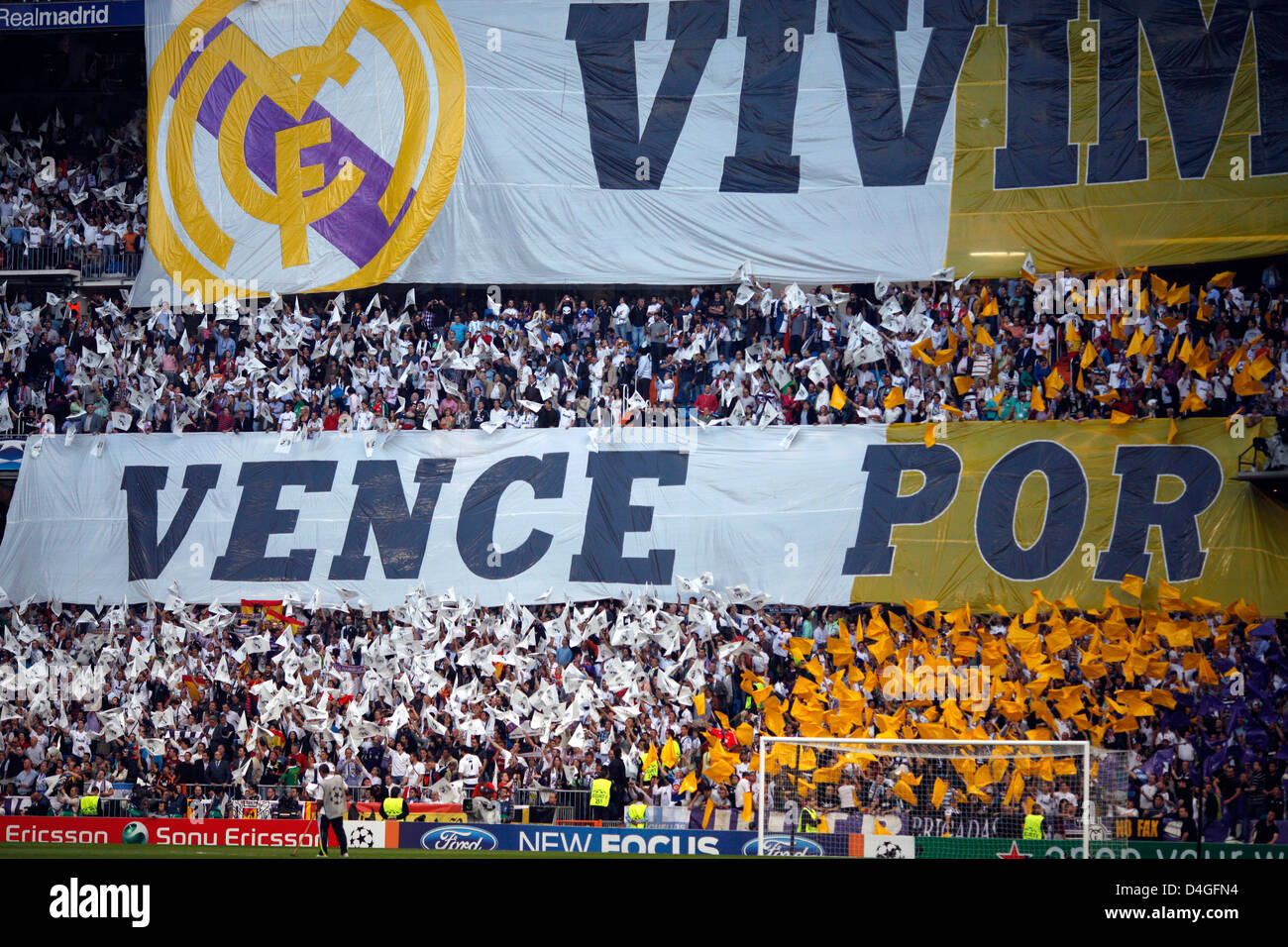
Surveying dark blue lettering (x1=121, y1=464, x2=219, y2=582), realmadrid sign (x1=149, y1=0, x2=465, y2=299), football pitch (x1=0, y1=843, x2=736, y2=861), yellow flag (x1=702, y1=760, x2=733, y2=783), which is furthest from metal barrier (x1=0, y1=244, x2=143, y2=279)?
yellow flag (x1=702, y1=760, x2=733, y2=783)

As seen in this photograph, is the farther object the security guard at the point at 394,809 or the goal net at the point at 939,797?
the security guard at the point at 394,809

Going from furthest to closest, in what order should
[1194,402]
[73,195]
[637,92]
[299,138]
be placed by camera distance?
[73,195], [299,138], [637,92], [1194,402]

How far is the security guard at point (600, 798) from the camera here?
2173 centimetres

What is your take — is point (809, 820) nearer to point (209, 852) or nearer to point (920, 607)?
point (920, 607)

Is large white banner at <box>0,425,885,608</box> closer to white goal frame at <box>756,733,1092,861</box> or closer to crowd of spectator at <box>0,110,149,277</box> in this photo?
crowd of spectator at <box>0,110,149,277</box>

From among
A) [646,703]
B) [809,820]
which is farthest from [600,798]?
[809,820]

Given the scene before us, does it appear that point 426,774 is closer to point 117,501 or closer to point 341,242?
point 117,501

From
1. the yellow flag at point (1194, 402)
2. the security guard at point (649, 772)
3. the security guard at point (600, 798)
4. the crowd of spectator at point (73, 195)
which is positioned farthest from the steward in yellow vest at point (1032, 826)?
the crowd of spectator at point (73, 195)

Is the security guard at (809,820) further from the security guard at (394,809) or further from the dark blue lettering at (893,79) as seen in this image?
the dark blue lettering at (893,79)

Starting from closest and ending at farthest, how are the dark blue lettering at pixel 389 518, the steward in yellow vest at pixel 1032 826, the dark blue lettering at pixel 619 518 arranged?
Answer: the steward in yellow vest at pixel 1032 826 < the dark blue lettering at pixel 619 518 < the dark blue lettering at pixel 389 518

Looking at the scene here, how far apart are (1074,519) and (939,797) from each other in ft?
23.4

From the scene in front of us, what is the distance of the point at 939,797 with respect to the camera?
19.5 meters

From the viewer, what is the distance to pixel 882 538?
25.1m

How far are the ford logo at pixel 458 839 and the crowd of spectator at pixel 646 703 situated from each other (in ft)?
3.39
